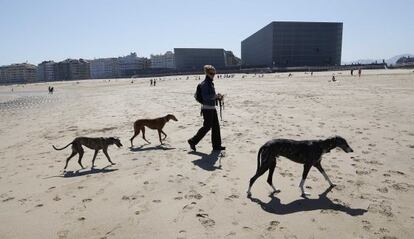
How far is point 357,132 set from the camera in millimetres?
10586

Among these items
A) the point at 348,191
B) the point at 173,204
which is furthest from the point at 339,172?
the point at 173,204

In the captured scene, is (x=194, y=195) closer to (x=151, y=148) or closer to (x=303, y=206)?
(x=303, y=206)

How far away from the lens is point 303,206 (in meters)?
5.53

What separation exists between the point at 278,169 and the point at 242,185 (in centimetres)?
112

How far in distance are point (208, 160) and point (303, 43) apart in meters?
147

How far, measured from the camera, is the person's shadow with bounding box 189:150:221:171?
7.65m

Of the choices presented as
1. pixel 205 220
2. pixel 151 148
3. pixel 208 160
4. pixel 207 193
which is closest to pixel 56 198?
pixel 207 193

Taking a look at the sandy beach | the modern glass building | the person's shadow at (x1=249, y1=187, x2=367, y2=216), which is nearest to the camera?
the sandy beach

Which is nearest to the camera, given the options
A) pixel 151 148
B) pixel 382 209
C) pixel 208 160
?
pixel 382 209

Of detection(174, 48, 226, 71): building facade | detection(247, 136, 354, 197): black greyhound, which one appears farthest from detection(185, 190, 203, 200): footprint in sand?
detection(174, 48, 226, 71): building facade

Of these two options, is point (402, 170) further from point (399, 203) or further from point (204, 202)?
point (204, 202)

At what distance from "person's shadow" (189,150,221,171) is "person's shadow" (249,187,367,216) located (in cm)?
192

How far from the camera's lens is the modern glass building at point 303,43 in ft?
472

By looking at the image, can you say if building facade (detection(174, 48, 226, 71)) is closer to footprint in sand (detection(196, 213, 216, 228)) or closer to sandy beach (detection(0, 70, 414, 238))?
sandy beach (detection(0, 70, 414, 238))
